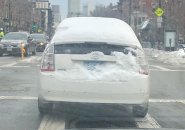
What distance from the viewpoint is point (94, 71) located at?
8.17 meters

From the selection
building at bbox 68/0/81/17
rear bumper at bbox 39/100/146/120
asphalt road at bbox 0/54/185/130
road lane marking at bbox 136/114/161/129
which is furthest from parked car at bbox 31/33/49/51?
building at bbox 68/0/81/17

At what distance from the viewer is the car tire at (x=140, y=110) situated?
842 centimetres

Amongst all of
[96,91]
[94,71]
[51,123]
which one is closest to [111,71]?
[94,71]

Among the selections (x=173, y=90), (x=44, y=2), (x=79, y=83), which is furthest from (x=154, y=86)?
(x=44, y=2)

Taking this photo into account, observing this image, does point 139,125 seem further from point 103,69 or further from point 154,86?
point 154,86

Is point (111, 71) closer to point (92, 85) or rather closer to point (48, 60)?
point (92, 85)

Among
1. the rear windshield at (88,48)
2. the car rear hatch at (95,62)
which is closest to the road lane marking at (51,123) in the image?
the car rear hatch at (95,62)

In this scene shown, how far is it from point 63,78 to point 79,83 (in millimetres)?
254

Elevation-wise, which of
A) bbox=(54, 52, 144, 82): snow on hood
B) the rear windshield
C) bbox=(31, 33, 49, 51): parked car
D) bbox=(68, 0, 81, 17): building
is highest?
bbox=(68, 0, 81, 17): building

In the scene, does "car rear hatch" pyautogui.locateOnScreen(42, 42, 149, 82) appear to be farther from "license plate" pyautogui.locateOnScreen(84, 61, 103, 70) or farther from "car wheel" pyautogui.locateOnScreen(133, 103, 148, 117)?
"car wheel" pyautogui.locateOnScreen(133, 103, 148, 117)

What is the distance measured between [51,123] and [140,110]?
55.1 inches

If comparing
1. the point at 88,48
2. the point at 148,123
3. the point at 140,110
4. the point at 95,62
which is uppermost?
the point at 88,48

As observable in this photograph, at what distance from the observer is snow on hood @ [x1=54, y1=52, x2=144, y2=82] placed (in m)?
8.10

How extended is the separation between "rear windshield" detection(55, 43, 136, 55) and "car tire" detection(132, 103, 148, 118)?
833 millimetres
